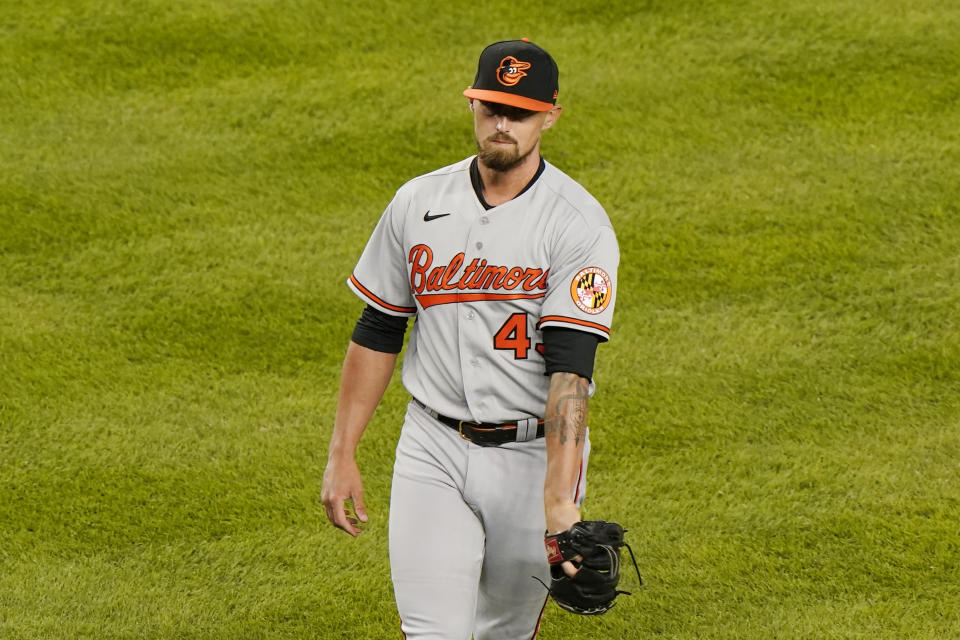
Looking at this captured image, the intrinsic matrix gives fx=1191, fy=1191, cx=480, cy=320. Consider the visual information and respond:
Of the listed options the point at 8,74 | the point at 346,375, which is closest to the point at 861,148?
the point at 346,375

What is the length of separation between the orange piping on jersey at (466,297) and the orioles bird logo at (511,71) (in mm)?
598

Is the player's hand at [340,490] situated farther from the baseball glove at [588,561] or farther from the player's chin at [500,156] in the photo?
the player's chin at [500,156]

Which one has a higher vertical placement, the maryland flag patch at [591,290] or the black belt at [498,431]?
the maryland flag patch at [591,290]

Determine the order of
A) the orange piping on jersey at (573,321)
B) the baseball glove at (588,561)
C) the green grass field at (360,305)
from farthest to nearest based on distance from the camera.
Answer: the green grass field at (360,305), the orange piping on jersey at (573,321), the baseball glove at (588,561)

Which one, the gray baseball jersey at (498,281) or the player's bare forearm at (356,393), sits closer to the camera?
the gray baseball jersey at (498,281)

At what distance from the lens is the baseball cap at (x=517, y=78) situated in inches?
132

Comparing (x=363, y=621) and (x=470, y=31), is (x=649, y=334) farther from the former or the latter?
(x=470, y=31)

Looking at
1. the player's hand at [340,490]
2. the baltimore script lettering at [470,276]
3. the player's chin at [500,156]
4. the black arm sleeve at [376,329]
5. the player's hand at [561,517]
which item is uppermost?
the player's chin at [500,156]

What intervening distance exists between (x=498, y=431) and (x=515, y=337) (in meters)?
0.28

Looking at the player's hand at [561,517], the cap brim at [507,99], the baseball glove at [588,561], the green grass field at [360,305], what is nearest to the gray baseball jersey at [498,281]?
the cap brim at [507,99]

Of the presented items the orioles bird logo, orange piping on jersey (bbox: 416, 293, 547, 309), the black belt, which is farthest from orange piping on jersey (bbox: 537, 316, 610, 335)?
the orioles bird logo

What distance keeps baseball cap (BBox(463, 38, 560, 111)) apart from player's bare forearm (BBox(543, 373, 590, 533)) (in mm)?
784

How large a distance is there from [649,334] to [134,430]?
2814 mm

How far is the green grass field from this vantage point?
5.03 meters
